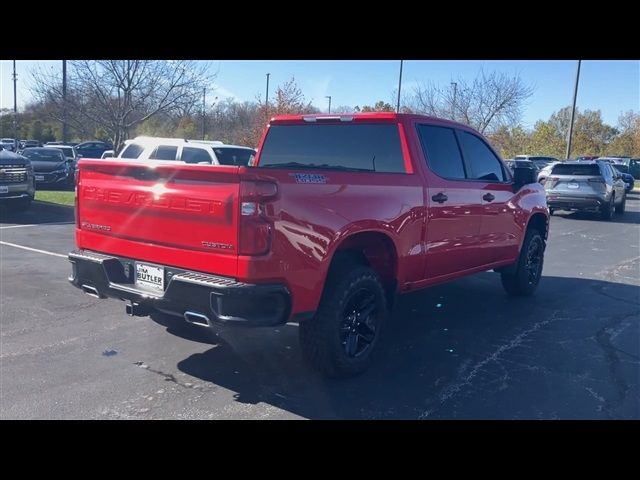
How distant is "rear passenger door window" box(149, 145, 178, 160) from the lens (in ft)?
41.9

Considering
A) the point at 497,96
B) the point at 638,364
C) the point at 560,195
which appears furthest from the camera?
the point at 497,96

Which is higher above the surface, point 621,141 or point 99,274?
point 621,141

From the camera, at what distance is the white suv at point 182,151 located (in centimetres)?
1259

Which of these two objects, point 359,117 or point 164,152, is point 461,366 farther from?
point 164,152

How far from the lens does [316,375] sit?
466cm

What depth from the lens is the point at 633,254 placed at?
1151 cm

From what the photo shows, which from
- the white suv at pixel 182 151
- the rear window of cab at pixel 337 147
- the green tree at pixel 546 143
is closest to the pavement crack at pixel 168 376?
the rear window of cab at pixel 337 147

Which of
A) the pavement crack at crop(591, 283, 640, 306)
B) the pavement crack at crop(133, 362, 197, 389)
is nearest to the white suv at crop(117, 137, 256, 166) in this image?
the pavement crack at crop(591, 283, 640, 306)

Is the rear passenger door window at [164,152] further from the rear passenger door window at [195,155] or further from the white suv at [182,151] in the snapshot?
the rear passenger door window at [195,155]

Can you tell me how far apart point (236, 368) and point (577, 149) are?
169 ft

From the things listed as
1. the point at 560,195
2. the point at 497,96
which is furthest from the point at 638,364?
the point at 497,96

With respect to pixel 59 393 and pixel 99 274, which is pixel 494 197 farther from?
pixel 59 393

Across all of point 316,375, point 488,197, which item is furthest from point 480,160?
point 316,375

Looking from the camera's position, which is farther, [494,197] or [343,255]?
[494,197]
